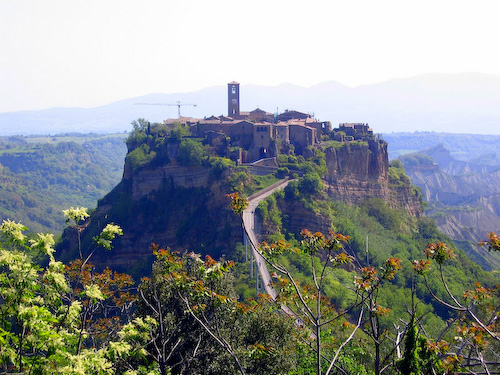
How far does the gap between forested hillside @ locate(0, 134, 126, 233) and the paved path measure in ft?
234

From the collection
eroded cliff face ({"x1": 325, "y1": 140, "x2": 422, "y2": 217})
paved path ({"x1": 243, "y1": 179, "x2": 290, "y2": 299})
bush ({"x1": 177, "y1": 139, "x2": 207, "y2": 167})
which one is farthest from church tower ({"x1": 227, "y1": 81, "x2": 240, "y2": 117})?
paved path ({"x1": 243, "y1": 179, "x2": 290, "y2": 299})

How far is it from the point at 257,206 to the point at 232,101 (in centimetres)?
2494

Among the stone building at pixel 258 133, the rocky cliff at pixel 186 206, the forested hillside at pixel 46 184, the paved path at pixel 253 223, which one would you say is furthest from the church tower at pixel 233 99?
the forested hillside at pixel 46 184

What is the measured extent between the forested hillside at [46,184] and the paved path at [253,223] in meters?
71.2

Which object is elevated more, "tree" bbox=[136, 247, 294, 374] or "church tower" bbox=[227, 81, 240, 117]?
"church tower" bbox=[227, 81, 240, 117]

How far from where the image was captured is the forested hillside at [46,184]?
119m

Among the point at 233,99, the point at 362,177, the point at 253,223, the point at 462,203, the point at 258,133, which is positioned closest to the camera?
the point at 253,223

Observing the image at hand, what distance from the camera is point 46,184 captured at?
164875 millimetres

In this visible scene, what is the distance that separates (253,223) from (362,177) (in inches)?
842

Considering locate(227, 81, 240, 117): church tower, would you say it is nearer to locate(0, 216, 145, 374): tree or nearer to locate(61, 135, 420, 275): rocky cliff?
locate(61, 135, 420, 275): rocky cliff

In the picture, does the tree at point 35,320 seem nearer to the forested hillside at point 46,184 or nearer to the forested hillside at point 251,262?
the forested hillside at point 251,262

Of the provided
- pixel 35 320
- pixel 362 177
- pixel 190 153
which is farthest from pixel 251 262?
pixel 35 320

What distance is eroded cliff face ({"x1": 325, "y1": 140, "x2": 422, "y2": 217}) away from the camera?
191 ft

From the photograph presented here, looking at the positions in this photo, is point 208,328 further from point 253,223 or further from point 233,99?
point 233,99
